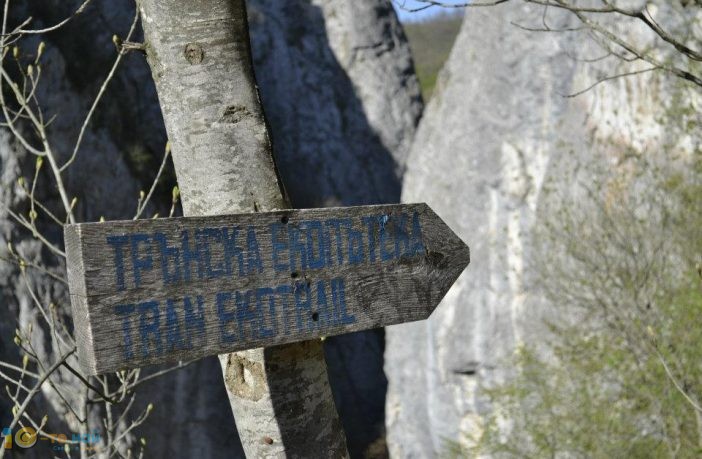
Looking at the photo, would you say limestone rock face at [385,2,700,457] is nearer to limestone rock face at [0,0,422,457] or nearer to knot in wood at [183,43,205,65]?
limestone rock face at [0,0,422,457]

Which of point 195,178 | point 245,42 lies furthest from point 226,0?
point 195,178

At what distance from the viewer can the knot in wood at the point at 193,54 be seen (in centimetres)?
156

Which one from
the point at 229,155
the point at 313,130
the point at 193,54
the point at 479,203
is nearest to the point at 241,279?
the point at 229,155

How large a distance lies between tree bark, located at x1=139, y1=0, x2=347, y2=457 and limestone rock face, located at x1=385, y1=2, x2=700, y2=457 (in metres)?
6.64

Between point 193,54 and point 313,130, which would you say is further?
point 313,130

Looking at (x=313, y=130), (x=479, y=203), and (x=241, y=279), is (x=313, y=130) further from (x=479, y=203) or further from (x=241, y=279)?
(x=241, y=279)

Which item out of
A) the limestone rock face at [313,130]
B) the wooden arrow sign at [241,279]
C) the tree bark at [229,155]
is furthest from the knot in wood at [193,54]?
the limestone rock face at [313,130]

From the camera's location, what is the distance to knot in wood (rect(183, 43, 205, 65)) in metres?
1.56

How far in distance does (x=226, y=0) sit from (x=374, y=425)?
402 inches

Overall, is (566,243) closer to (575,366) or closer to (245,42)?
(575,366)

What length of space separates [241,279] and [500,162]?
25.4ft

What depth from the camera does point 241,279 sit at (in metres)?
1.42

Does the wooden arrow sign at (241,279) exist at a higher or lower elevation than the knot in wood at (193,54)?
lower

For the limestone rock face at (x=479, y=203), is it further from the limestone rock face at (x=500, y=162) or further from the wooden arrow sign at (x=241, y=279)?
the wooden arrow sign at (x=241, y=279)
